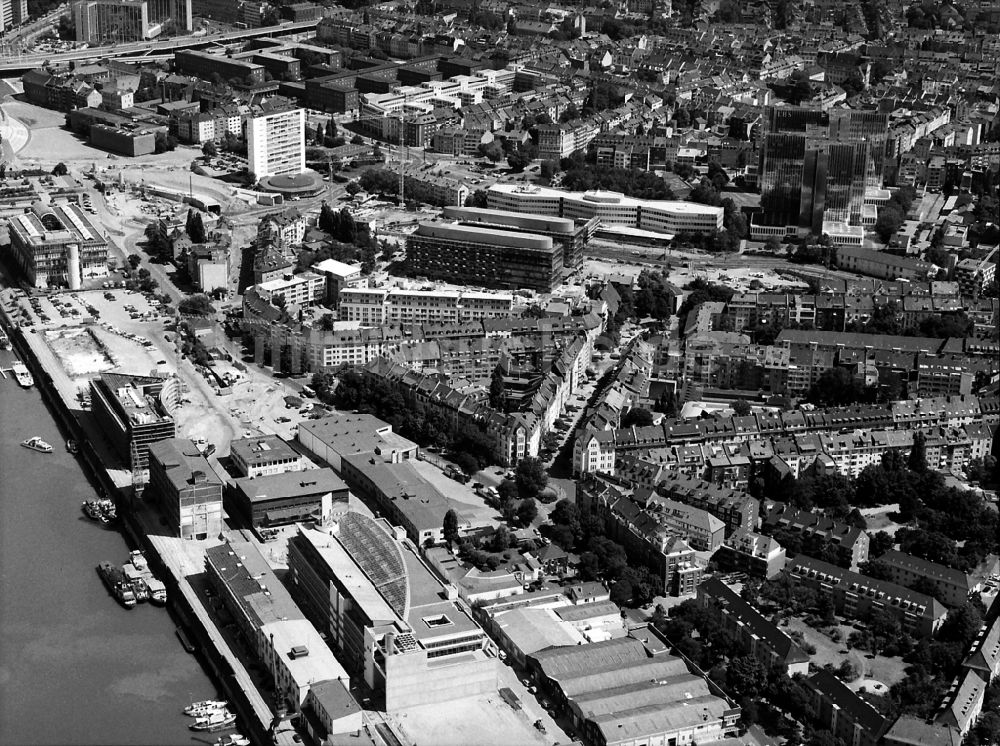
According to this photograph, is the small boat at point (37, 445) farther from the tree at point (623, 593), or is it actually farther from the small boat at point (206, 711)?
the tree at point (623, 593)

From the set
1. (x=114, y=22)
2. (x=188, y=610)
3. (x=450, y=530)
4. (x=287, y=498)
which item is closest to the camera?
(x=188, y=610)

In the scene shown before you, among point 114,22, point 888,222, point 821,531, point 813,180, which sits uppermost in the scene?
point 114,22

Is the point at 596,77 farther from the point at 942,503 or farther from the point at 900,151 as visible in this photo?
the point at 942,503

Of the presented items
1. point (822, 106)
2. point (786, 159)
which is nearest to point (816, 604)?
point (786, 159)

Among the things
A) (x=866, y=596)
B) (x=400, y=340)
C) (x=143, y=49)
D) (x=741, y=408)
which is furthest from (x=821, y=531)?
(x=143, y=49)

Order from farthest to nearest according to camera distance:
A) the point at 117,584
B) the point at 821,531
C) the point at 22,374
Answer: the point at 22,374 → the point at 821,531 → the point at 117,584

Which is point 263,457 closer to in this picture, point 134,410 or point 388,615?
point 134,410

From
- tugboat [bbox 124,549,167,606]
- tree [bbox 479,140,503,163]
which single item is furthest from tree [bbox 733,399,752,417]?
tree [bbox 479,140,503,163]
